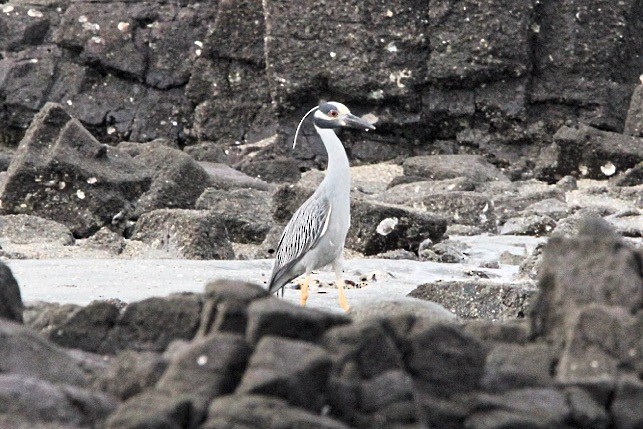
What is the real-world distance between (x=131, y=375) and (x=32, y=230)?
690 cm

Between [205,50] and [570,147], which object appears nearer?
[570,147]

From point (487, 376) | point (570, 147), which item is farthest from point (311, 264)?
point (570, 147)

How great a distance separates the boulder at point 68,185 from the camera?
1232 cm

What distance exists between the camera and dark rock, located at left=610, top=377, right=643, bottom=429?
423 cm

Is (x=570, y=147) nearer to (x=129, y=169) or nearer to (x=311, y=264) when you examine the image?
(x=129, y=169)

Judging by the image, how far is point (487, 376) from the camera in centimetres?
443

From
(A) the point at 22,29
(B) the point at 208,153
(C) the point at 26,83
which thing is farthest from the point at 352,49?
(A) the point at 22,29

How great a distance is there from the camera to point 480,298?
786cm

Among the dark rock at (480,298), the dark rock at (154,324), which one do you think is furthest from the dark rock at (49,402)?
the dark rock at (480,298)

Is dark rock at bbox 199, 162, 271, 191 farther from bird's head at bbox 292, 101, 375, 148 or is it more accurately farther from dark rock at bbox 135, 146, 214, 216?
bird's head at bbox 292, 101, 375, 148

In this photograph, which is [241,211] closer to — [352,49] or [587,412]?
[352,49]

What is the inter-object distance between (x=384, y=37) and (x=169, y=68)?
402cm

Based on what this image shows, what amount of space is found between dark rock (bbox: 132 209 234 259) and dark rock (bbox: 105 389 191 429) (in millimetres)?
6139

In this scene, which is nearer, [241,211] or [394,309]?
[394,309]
